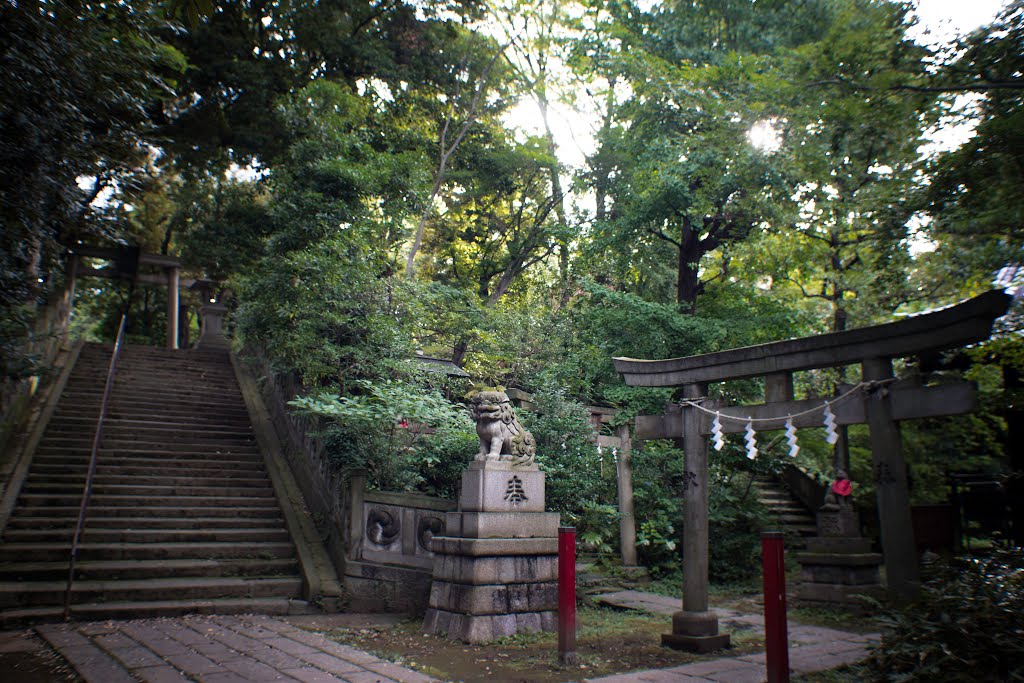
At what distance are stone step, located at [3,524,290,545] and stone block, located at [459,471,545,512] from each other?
4068 millimetres

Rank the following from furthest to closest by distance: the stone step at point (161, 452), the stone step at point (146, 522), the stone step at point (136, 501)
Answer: the stone step at point (161, 452)
the stone step at point (136, 501)
the stone step at point (146, 522)

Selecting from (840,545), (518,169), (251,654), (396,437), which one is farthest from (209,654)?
(518,169)

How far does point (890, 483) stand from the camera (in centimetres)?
641

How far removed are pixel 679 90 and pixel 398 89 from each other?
8.02 metres

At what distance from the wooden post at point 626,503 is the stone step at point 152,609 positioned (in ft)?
18.7

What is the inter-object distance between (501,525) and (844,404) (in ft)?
12.5

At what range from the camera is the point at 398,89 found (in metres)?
18.2

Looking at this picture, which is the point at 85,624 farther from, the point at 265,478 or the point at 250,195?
the point at 250,195

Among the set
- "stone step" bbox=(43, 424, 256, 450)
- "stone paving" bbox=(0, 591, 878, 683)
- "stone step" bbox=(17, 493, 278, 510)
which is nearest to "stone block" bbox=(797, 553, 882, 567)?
"stone paving" bbox=(0, 591, 878, 683)

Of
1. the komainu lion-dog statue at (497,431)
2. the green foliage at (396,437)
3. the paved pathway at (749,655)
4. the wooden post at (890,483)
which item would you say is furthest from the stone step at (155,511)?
the wooden post at (890,483)

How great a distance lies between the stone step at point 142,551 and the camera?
8.22 meters

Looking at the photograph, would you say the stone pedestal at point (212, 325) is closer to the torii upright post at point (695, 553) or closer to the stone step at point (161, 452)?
the stone step at point (161, 452)

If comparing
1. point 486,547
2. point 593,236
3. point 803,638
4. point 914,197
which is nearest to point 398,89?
point 593,236

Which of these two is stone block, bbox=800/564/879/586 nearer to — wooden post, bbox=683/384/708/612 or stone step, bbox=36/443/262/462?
wooden post, bbox=683/384/708/612
